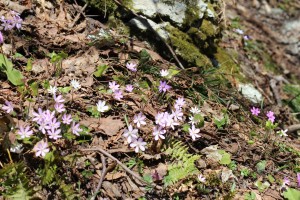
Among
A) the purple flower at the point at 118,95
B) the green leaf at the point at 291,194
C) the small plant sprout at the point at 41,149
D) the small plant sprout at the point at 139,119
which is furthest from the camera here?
the purple flower at the point at 118,95

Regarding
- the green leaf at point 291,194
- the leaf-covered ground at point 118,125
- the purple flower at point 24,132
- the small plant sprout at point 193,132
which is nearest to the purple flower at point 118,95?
the leaf-covered ground at point 118,125

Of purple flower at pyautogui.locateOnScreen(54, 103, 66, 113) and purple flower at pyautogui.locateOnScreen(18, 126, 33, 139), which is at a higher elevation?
purple flower at pyautogui.locateOnScreen(54, 103, 66, 113)

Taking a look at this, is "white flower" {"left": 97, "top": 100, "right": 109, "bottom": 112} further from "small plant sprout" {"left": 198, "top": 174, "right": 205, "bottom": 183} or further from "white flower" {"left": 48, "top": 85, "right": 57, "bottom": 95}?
"small plant sprout" {"left": 198, "top": 174, "right": 205, "bottom": 183}

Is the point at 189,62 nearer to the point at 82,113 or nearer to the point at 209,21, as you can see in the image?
the point at 209,21

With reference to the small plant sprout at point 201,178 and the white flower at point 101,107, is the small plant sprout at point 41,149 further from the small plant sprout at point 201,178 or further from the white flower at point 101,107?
the small plant sprout at point 201,178

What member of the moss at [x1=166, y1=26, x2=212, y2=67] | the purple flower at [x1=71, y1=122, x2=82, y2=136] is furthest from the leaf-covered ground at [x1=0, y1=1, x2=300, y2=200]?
the moss at [x1=166, y1=26, x2=212, y2=67]

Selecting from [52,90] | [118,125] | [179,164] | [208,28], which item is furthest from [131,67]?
[208,28]

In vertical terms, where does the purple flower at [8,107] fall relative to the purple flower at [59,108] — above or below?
below

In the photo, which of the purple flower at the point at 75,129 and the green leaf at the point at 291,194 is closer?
the purple flower at the point at 75,129
